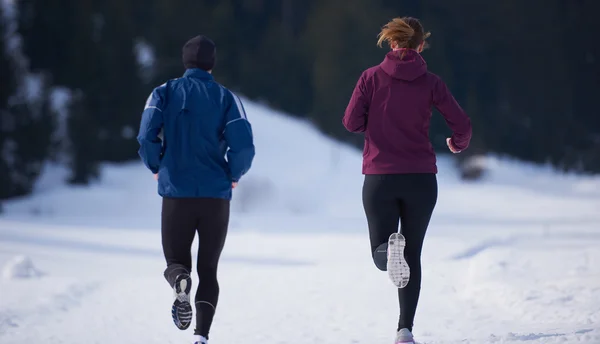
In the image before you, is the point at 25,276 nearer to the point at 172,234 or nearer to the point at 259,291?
the point at 259,291

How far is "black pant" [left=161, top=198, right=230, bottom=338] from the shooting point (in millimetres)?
4379

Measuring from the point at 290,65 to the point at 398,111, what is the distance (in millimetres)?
33724

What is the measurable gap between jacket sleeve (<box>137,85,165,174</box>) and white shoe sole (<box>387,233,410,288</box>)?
4.39ft

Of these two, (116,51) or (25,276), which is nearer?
(25,276)

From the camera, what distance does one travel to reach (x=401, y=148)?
14.9 feet

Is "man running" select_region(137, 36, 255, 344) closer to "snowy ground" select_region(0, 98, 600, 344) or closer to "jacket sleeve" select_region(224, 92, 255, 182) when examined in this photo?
"jacket sleeve" select_region(224, 92, 255, 182)

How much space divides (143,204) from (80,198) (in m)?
1.67

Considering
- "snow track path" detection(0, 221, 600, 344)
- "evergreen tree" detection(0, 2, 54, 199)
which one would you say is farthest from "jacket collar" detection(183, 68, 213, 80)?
"evergreen tree" detection(0, 2, 54, 199)

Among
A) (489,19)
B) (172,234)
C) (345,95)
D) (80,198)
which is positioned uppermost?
(489,19)

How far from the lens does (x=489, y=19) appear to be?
152ft

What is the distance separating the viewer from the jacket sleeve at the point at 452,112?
15.2 feet

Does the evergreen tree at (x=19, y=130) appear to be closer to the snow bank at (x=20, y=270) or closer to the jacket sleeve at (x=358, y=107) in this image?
the snow bank at (x=20, y=270)

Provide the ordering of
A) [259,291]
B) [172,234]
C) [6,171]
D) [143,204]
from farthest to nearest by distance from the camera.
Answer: [143,204], [6,171], [259,291], [172,234]

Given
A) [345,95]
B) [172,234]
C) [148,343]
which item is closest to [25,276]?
[148,343]
